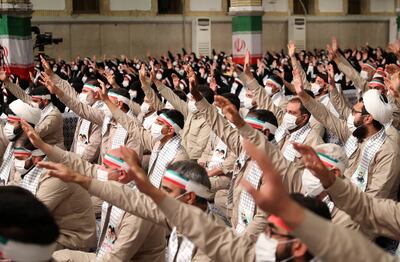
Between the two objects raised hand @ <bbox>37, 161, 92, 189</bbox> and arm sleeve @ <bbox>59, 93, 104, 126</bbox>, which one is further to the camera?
arm sleeve @ <bbox>59, 93, 104, 126</bbox>

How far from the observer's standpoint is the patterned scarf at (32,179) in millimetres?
5004

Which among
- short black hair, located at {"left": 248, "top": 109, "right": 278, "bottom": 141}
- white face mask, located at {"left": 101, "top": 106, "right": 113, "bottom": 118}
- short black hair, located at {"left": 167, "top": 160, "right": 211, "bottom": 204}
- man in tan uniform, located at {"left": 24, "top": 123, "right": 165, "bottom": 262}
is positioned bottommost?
man in tan uniform, located at {"left": 24, "top": 123, "right": 165, "bottom": 262}

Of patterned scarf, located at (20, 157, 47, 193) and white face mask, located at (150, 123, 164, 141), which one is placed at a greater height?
white face mask, located at (150, 123, 164, 141)

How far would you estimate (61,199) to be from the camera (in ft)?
16.4

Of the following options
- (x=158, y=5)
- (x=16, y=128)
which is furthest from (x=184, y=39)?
(x=16, y=128)

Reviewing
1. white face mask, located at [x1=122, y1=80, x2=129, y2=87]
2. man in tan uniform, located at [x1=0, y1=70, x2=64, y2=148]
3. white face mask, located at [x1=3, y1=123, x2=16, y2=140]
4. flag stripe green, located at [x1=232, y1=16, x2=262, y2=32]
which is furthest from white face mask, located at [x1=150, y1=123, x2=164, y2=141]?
flag stripe green, located at [x1=232, y1=16, x2=262, y2=32]

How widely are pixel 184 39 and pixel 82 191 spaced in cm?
1878

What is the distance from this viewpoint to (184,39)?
2356cm

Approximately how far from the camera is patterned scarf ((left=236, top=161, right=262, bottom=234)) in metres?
4.89

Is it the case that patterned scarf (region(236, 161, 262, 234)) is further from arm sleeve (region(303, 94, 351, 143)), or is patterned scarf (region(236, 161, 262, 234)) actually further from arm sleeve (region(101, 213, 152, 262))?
arm sleeve (region(303, 94, 351, 143))

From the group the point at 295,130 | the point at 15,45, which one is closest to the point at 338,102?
the point at 295,130

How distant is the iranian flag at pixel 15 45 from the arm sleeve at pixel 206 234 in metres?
11.6

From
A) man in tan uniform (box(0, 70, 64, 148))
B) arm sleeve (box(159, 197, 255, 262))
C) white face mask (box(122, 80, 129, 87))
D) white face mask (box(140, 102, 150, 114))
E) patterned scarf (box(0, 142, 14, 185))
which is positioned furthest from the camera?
white face mask (box(122, 80, 129, 87))

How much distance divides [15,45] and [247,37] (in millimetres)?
6882
